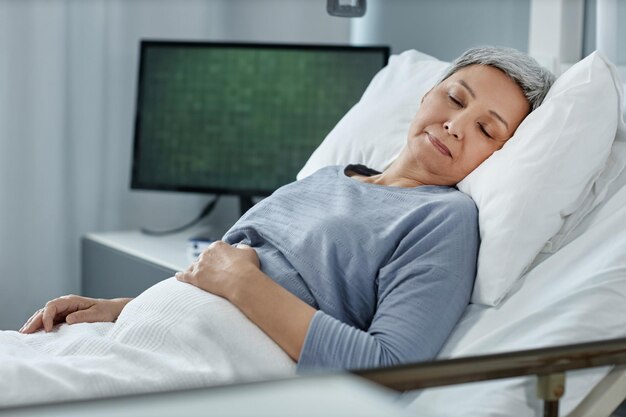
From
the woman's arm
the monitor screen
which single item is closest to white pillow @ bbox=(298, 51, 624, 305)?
the woman's arm

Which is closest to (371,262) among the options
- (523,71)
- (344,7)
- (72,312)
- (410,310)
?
(410,310)

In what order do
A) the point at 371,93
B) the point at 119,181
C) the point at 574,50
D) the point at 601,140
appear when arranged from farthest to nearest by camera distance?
the point at 119,181
the point at 574,50
the point at 371,93
the point at 601,140

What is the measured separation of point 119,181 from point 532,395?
205cm

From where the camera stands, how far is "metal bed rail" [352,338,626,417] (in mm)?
874

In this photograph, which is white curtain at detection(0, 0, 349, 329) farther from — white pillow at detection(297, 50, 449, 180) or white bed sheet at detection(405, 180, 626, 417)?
white bed sheet at detection(405, 180, 626, 417)

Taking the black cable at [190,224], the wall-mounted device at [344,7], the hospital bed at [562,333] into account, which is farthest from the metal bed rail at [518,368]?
the black cable at [190,224]

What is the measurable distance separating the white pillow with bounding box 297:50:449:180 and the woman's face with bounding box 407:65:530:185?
0.75 feet

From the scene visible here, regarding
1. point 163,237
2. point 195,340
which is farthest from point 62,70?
point 195,340

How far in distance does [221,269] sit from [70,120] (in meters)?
1.60

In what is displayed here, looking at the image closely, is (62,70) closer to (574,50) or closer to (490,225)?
(574,50)

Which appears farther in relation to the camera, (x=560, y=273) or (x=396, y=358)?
(x=560, y=273)

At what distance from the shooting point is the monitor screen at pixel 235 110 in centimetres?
269

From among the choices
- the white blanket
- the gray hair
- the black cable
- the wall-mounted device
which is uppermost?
the wall-mounted device

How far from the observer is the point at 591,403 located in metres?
1.21
